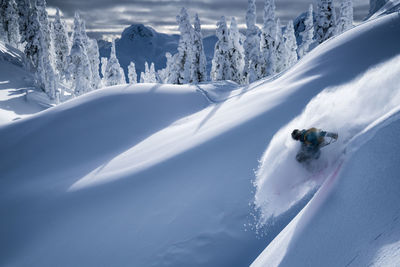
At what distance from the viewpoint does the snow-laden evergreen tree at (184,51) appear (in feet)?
93.9

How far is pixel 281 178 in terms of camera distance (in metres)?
4.84

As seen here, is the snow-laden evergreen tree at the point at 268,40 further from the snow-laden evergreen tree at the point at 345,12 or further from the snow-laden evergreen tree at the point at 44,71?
the snow-laden evergreen tree at the point at 44,71

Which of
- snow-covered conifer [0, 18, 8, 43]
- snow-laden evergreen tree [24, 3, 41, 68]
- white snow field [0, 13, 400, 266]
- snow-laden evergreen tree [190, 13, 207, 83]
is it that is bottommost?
white snow field [0, 13, 400, 266]

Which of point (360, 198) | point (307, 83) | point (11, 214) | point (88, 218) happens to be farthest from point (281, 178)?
point (11, 214)

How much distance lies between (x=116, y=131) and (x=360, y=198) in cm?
794

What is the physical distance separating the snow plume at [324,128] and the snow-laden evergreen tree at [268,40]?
2548 cm

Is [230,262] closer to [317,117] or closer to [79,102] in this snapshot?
[317,117]

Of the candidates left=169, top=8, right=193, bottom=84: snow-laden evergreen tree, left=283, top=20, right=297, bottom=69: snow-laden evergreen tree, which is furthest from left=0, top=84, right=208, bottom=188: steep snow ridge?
left=283, top=20, right=297, bottom=69: snow-laden evergreen tree

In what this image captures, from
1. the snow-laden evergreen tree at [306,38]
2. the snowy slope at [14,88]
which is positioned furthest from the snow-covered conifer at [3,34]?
the snow-laden evergreen tree at [306,38]

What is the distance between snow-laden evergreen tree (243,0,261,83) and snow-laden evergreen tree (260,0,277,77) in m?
1.43

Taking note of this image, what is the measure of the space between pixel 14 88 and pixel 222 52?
2604 cm

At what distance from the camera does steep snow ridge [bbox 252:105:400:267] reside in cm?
226

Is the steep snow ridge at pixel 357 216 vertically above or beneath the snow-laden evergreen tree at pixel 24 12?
beneath

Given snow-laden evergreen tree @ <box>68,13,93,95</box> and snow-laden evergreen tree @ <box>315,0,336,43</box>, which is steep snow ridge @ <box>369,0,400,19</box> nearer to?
snow-laden evergreen tree @ <box>315,0,336,43</box>
